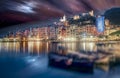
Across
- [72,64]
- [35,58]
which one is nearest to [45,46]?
[35,58]

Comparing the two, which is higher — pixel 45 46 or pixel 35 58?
Result: pixel 45 46

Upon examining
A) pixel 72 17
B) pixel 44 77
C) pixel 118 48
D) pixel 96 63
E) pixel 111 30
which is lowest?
pixel 44 77

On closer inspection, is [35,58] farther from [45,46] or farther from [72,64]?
[72,64]

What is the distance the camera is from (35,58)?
188 centimetres

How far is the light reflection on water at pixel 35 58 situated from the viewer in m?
1.78

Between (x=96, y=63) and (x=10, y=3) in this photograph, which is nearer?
(x=96, y=63)

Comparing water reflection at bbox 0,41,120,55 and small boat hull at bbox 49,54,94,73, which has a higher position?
water reflection at bbox 0,41,120,55

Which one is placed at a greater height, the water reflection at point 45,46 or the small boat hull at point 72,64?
the water reflection at point 45,46

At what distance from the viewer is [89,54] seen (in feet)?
5.91

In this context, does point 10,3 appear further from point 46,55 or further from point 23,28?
point 46,55

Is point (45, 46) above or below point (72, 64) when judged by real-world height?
above

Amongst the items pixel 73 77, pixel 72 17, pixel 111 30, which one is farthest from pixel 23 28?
pixel 111 30

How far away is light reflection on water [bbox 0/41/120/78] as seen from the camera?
70.0 inches

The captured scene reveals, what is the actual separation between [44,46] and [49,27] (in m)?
0.19
